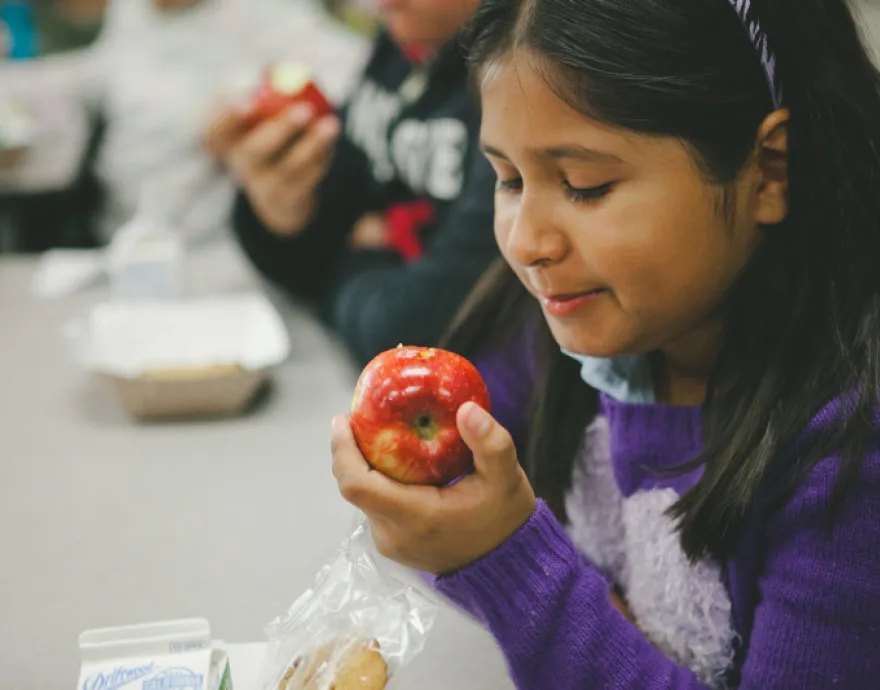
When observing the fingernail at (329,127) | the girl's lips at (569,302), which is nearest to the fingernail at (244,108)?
the fingernail at (329,127)

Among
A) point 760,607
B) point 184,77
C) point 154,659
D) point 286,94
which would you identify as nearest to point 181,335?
point 286,94

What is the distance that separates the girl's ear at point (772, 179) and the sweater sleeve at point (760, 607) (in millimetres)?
206

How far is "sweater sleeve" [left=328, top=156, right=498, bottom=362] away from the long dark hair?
0.40m

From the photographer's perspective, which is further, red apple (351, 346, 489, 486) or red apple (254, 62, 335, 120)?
red apple (254, 62, 335, 120)

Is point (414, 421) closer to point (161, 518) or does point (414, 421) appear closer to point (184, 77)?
point (161, 518)

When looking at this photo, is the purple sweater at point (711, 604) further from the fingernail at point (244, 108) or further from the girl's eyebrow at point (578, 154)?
the fingernail at point (244, 108)

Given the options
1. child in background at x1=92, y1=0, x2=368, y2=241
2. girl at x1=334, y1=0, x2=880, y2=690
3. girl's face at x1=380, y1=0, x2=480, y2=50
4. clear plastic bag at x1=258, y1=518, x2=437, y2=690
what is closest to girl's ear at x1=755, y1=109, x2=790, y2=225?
girl at x1=334, y1=0, x2=880, y2=690

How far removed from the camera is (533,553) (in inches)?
27.6

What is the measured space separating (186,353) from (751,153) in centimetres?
91

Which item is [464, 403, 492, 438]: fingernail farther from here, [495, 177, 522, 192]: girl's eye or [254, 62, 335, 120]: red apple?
[254, 62, 335, 120]: red apple

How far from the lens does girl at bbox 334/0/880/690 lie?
2.24 ft

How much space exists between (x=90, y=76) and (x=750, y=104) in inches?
102

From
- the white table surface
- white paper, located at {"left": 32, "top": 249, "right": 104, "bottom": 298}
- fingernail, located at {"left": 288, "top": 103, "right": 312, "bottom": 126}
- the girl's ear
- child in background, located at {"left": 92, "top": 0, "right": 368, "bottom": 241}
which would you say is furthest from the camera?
child in background, located at {"left": 92, "top": 0, "right": 368, "bottom": 241}

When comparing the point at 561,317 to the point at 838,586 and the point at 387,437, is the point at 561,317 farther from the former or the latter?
the point at 838,586
